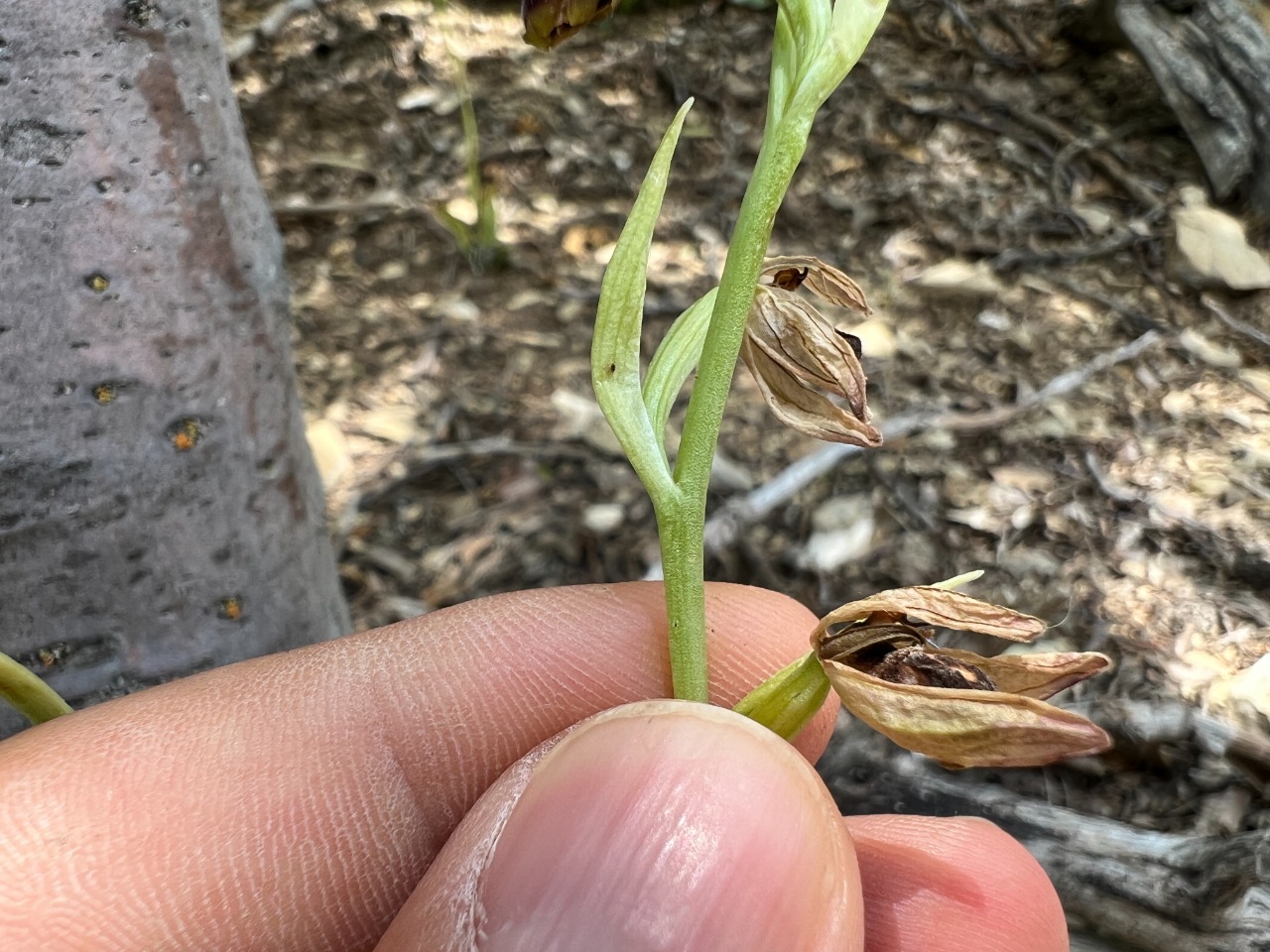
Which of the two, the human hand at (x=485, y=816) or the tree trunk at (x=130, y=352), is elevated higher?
the tree trunk at (x=130, y=352)

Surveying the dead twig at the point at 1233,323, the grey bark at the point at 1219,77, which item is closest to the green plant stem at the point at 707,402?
the dead twig at the point at 1233,323

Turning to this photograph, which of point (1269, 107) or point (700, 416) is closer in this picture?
point (700, 416)

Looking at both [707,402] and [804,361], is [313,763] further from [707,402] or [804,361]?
[804,361]

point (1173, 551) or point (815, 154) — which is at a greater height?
point (815, 154)

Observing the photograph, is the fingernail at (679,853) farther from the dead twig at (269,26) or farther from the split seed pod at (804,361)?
the dead twig at (269,26)

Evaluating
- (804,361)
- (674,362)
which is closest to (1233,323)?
(804,361)

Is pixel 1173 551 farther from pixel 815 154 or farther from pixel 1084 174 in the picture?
pixel 815 154

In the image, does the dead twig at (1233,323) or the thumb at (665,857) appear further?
the dead twig at (1233,323)

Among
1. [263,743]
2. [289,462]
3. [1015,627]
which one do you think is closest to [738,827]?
[1015,627]
